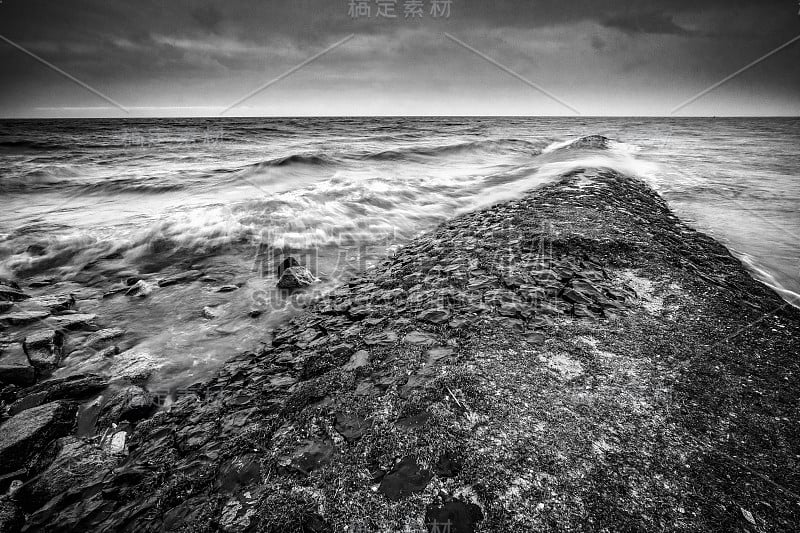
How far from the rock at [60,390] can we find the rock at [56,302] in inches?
64.3

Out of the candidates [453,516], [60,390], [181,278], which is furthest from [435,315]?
[181,278]

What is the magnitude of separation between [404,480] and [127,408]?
2187 millimetres

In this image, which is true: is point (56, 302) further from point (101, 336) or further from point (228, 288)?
point (228, 288)

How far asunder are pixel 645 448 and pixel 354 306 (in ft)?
8.62

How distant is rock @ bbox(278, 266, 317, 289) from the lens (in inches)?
176

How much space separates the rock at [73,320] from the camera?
145 inches

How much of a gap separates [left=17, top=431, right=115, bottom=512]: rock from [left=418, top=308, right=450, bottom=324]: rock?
92.9 inches

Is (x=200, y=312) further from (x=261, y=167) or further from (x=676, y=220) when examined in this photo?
(x=261, y=167)

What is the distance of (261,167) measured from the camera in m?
14.2

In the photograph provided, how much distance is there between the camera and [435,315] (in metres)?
3.14

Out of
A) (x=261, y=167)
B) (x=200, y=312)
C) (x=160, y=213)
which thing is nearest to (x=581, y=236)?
(x=200, y=312)

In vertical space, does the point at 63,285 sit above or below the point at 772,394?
below

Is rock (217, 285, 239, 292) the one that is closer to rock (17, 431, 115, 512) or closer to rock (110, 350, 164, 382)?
rock (110, 350, 164, 382)

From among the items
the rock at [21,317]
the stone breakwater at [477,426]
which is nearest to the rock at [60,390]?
the stone breakwater at [477,426]
